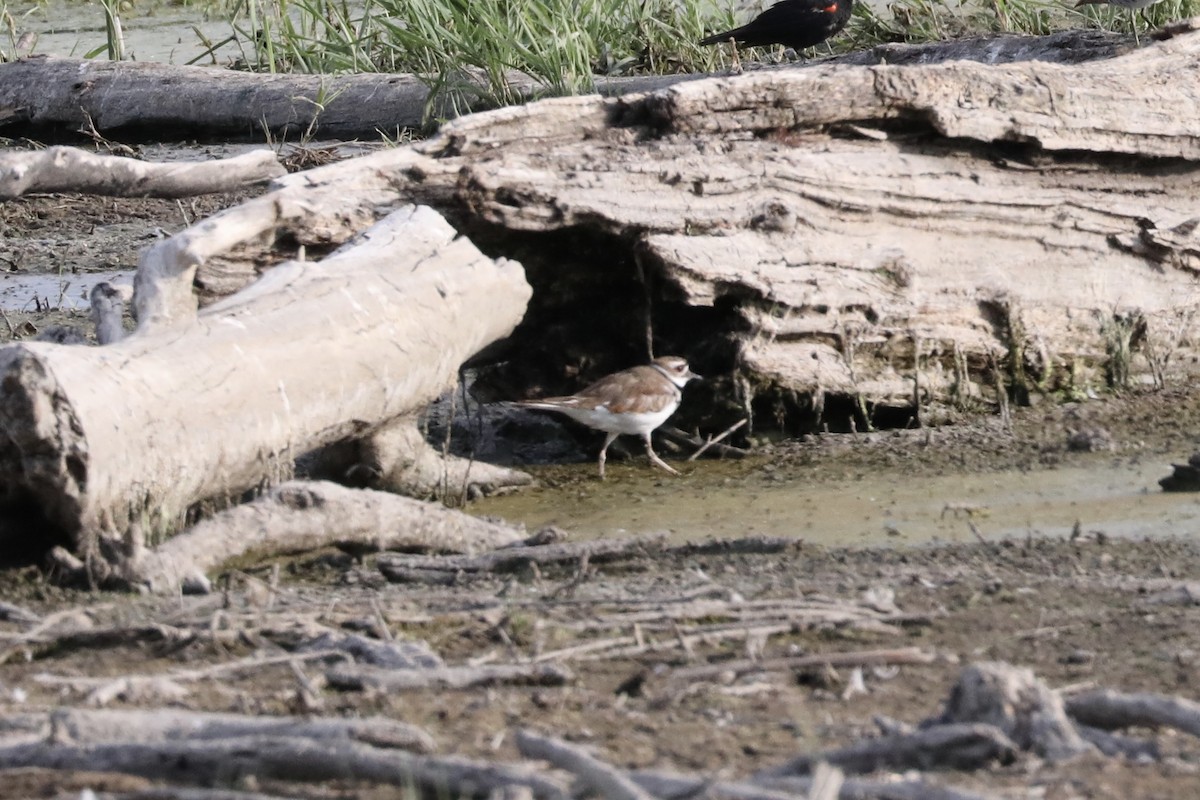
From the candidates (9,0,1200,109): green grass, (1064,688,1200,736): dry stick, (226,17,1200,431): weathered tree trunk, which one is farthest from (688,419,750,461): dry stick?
(9,0,1200,109): green grass

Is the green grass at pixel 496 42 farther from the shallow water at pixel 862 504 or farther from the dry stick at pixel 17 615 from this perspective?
the dry stick at pixel 17 615

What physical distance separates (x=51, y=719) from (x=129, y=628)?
0.89 meters

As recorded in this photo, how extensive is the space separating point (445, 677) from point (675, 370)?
9.70 ft

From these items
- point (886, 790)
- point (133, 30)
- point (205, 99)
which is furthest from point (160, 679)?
point (133, 30)

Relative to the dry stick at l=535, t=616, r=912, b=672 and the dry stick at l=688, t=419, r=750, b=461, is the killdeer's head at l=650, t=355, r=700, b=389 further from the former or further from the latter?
the dry stick at l=535, t=616, r=912, b=672

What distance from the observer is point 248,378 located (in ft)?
15.6

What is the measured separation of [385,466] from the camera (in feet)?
18.6

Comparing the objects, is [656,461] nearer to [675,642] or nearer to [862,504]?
[862,504]

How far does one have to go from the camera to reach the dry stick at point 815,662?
344cm

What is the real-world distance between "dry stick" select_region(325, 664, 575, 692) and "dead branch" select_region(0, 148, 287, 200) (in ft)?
11.0

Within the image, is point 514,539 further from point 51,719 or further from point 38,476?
point 51,719

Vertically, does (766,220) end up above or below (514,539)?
above

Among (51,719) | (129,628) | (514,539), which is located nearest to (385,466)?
(514,539)

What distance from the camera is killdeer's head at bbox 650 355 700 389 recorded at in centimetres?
621
